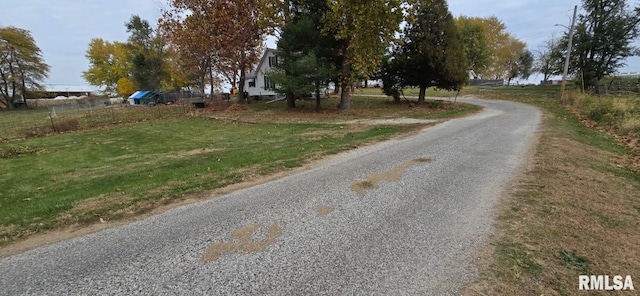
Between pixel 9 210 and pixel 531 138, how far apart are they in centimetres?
1228

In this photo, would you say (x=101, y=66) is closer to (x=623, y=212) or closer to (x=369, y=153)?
(x=369, y=153)

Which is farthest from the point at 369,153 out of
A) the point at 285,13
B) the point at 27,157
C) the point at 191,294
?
the point at 285,13

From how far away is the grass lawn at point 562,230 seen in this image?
2637mm

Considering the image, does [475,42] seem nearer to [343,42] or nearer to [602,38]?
[602,38]

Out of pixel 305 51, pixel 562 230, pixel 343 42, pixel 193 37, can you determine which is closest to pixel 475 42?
pixel 343 42

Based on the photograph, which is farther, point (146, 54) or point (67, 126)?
point (146, 54)

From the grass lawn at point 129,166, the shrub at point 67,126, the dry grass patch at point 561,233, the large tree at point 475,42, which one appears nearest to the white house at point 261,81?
the shrub at point 67,126

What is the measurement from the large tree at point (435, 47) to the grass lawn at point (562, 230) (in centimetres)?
1410

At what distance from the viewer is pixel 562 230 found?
345cm

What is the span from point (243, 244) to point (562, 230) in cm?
363

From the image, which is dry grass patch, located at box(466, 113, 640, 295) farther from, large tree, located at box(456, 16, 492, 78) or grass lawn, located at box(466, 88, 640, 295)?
large tree, located at box(456, 16, 492, 78)

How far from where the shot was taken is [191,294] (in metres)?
2.55

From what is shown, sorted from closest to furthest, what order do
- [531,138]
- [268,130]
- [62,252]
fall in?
[62,252], [531,138], [268,130]

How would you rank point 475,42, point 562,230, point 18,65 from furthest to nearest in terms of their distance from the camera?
point 475,42 → point 18,65 → point 562,230
